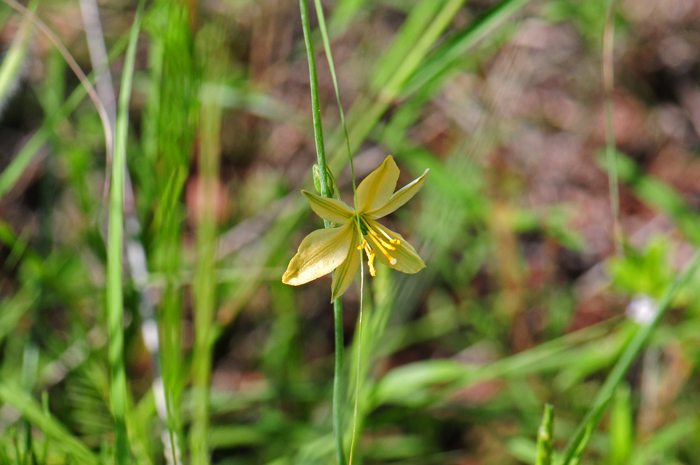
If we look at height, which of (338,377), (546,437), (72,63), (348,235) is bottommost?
(546,437)

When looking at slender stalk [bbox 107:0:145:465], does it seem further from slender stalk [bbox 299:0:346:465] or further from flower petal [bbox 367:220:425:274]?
flower petal [bbox 367:220:425:274]

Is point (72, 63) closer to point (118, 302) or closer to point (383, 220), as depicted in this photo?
point (118, 302)

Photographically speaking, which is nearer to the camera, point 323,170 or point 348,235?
point 323,170

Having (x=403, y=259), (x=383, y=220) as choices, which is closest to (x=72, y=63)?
(x=403, y=259)

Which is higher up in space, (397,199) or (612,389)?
(397,199)

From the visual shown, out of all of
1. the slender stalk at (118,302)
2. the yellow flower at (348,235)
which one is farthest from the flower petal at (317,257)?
the slender stalk at (118,302)

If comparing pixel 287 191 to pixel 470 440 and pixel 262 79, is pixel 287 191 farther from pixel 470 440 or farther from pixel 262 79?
pixel 470 440

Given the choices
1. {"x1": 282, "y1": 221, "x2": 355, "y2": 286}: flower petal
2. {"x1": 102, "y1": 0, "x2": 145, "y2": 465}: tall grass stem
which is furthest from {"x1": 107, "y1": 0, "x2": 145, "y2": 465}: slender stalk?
{"x1": 282, "y1": 221, "x2": 355, "y2": 286}: flower petal

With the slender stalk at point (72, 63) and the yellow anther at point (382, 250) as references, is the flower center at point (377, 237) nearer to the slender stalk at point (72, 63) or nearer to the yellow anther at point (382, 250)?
the yellow anther at point (382, 250)
